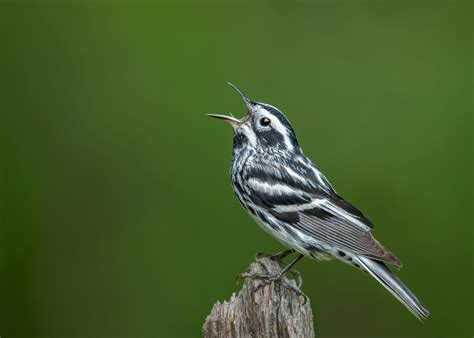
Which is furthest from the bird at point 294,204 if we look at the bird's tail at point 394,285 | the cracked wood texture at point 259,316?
the cracked wood texture at point 259,316

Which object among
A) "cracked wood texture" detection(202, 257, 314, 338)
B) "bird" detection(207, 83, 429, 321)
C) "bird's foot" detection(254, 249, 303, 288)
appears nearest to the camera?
"cracked wood texture" detection(202, 257, 314, 338)

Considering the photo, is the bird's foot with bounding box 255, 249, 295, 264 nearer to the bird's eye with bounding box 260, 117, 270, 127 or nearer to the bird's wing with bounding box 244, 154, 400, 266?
the bird's wing with bounding box 244, 154, 400, 266

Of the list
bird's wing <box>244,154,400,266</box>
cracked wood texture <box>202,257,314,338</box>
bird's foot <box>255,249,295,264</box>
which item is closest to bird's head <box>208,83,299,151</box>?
bird's wing <box>244,154,400,266</box>

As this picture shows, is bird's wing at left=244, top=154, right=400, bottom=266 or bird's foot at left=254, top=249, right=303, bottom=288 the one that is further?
bird's foot at left=254, top=249, right=303, bottom=288

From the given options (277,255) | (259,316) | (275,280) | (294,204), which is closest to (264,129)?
(294,204)

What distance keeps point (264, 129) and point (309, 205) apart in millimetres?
911

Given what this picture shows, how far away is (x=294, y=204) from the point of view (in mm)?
5910

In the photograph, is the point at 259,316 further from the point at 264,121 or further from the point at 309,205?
the point at 264,121

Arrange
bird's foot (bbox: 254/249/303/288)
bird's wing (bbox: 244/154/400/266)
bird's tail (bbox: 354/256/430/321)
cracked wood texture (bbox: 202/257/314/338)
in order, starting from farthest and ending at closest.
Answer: bird's foot (bbox: 254/249/303/288)
bird's wing (bbox: 244/154/400/266)
bird's tail (bbox: 354/256/430/321)
cracked wood texture (bbox: 202/257/314/338)

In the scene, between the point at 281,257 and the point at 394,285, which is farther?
the point at 281,257

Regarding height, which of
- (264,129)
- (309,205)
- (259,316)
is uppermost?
(264,129)

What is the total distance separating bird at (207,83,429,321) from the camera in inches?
218

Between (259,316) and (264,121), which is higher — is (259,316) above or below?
below

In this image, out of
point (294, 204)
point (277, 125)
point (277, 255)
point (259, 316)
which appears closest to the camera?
point (259, 316)
